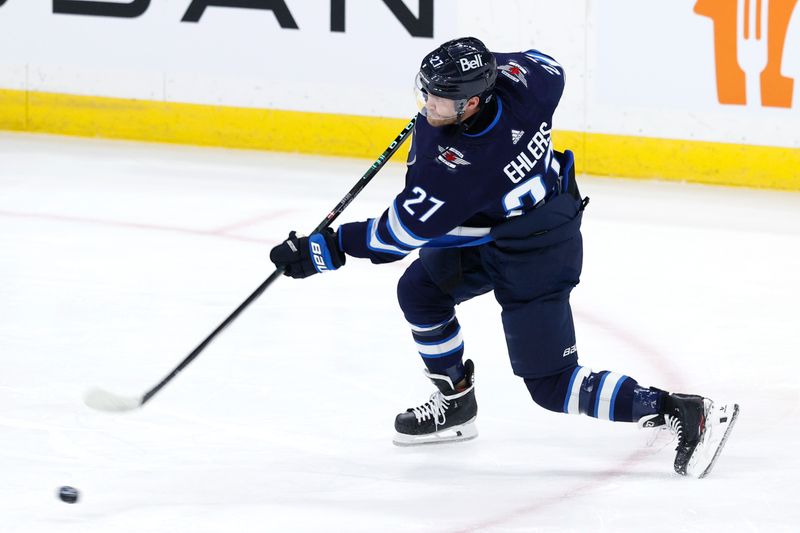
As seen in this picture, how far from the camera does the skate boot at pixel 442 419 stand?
3.24 metres

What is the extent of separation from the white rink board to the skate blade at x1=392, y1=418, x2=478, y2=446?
9.28 feet

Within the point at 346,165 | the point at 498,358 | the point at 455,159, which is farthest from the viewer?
the point at 346,165

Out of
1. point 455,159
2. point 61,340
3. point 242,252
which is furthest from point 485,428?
point 242,252

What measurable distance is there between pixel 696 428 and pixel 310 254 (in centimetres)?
91

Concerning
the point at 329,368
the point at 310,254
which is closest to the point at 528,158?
the point at 310,254

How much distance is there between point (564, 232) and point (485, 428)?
2.10ft

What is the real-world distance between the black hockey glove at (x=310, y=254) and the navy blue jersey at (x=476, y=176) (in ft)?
0.08

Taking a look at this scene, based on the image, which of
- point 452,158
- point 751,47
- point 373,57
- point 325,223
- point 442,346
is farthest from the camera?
point 373,57

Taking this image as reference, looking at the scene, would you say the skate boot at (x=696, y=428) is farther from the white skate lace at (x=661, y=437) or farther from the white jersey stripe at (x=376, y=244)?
the white jersey stripe at (x=376, y=244)

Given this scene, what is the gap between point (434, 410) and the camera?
3250 millimetres

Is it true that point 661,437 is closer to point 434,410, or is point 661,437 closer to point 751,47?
point 434,410

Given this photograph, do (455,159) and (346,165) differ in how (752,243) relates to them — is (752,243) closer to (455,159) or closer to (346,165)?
(346,165)

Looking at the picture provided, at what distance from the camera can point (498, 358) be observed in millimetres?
3850

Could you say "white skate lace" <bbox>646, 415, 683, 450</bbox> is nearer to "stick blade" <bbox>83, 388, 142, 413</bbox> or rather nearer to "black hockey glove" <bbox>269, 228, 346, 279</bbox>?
"black hockey glove" <bbox>269, 228, 346, 279</bbox>
